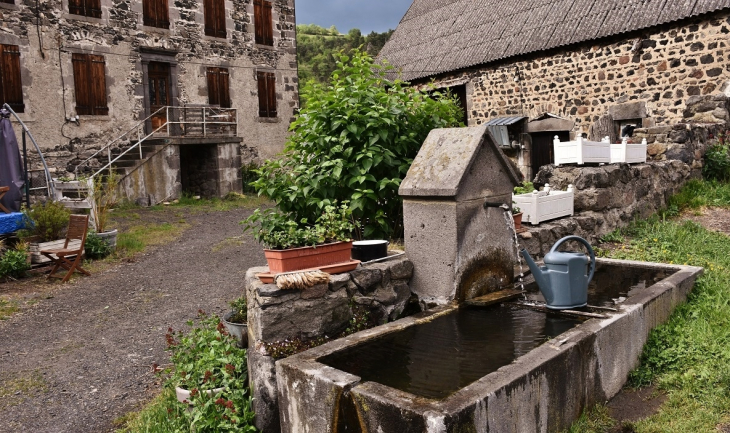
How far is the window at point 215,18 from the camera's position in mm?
17219

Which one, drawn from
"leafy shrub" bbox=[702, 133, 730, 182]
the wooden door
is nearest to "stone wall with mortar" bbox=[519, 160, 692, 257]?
"leafy shrub" bbox=[702, 133, 730, 182]

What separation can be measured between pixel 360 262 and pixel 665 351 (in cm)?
217

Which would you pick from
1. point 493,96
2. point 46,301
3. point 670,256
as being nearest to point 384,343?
point 670,256

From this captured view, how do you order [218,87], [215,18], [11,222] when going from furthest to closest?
1. [218,87]
2. [215,18]
3. [11,222]

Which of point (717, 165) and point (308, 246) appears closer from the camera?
point (308, 246)

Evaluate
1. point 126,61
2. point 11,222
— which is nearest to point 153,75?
point 126,61

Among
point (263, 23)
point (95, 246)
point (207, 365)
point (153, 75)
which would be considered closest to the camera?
point (207, 365)

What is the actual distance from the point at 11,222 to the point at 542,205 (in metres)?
7.61

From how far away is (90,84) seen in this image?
583 inches

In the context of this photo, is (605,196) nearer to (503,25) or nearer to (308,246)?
(308,246)

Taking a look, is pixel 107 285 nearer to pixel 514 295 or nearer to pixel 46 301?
pixel 46 301

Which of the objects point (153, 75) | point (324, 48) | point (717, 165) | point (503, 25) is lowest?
point (717, 165)

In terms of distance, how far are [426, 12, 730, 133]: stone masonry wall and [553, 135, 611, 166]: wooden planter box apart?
453 cm

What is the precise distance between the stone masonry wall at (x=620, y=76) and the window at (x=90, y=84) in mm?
9891
